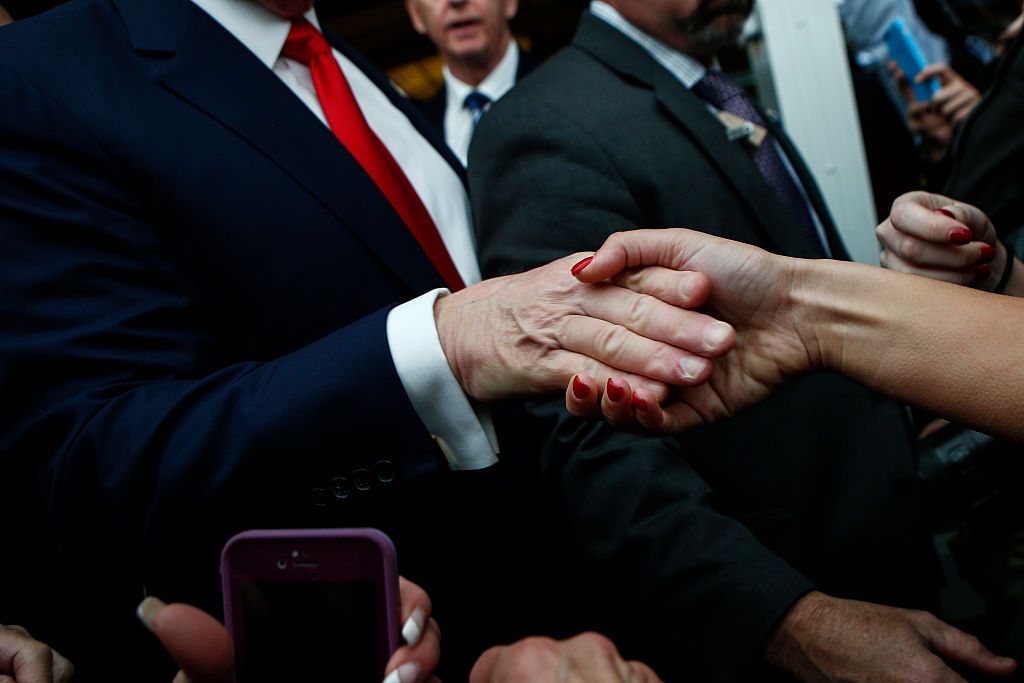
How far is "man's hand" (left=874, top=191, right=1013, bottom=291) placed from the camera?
1.18 m

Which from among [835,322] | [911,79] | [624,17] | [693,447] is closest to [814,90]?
[911,79]

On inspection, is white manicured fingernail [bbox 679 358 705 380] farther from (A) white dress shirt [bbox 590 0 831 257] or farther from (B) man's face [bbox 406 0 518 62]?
(B) man's face [bbox 406 0 518 62]

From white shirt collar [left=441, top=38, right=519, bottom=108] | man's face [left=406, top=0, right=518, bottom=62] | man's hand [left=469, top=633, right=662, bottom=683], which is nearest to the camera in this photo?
man's hand [left=469, top=633, right=662, bottom=683]

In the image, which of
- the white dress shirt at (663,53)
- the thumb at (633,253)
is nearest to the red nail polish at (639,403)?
the thumb at (633,253)

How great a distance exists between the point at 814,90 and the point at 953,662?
1.98m

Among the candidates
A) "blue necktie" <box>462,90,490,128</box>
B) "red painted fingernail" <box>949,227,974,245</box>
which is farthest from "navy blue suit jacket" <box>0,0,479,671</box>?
"blue necktie" <box>462,90,490,128</box>

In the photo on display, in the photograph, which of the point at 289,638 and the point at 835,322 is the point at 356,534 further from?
the point at 835,322

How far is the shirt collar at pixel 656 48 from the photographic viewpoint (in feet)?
5.71

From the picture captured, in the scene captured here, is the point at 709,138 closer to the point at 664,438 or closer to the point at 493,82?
the point at 664,438

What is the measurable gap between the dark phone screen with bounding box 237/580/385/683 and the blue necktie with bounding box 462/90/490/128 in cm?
250

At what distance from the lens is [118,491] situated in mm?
962

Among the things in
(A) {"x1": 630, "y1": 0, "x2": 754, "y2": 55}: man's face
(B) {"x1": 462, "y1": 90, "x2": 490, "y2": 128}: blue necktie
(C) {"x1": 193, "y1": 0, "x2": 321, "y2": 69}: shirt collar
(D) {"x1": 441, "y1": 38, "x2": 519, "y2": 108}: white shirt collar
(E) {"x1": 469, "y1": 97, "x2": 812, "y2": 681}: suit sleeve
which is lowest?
(E) {"x1": 469, "y1": 97, "x2": 812, "y2": 681}: suit sleeve

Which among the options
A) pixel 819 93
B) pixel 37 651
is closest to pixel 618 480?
pixel 37 651

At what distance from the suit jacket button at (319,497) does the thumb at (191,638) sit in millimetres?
376
